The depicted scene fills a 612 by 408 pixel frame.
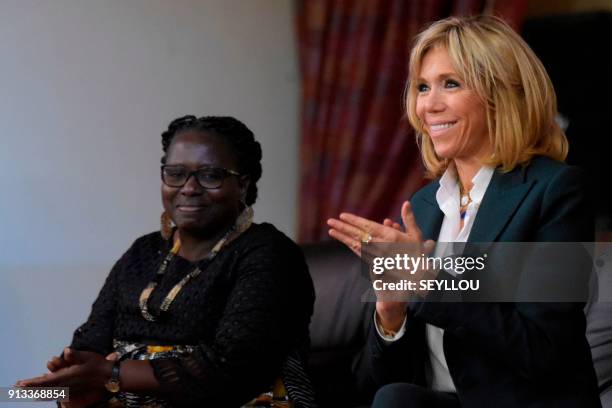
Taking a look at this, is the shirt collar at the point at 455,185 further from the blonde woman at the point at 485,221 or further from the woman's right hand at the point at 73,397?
the woman's right hand at the point at 73,397

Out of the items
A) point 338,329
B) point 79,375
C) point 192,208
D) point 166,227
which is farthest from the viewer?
point 338,329

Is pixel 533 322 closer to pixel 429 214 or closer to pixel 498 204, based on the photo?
pixel 498 204

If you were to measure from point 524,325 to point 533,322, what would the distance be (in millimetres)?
18

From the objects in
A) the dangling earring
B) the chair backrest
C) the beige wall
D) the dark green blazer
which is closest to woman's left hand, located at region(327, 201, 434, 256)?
the dark green blazer

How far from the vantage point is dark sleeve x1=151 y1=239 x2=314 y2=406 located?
80.6 inches

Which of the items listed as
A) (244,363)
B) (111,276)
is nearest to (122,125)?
(111,276)

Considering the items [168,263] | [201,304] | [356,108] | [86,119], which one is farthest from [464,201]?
[86,119]

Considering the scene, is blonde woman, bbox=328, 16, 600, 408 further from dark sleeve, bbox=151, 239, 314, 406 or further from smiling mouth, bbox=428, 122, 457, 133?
dark sleeve, bbox=151, 239, 314, 406

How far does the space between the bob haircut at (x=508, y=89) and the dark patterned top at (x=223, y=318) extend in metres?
0.64

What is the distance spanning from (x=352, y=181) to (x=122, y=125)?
0.85 metres

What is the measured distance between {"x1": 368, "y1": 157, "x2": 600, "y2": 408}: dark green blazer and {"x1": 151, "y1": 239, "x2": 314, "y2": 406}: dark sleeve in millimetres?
428

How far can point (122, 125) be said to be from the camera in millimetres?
3131

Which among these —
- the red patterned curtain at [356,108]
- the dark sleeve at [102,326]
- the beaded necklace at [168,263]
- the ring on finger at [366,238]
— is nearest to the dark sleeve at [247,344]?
the beaded necklace at [168,263]

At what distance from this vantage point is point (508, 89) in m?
1.70
